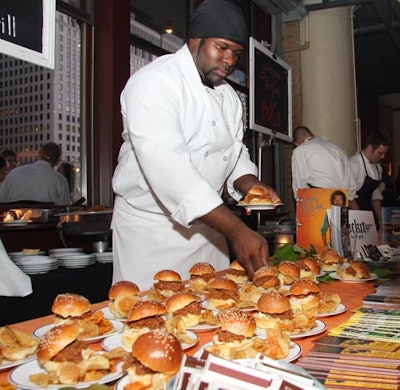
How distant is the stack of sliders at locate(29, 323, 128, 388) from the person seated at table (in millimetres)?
3466

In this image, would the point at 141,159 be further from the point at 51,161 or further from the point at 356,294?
the point at 51,161

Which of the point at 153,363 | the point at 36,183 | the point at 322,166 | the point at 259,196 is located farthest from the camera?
the point at 322,166

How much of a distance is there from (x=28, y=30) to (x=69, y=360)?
1007 mm

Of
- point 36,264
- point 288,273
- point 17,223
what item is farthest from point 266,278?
point 17,223

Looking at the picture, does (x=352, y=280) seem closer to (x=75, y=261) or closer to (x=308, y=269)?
(x=308, y=269)

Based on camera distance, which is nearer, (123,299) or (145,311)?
(145,311)

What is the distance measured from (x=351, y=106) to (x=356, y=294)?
5825 millimetres

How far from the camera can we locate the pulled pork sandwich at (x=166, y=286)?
1790 mm

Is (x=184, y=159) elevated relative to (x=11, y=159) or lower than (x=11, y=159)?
lower

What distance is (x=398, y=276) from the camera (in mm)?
2361

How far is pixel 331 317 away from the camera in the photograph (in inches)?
63.9

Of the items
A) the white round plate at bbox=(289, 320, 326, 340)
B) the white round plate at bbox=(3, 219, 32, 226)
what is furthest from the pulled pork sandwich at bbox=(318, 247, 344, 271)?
the white round plate at bbox=(3, 219, 32, 226)

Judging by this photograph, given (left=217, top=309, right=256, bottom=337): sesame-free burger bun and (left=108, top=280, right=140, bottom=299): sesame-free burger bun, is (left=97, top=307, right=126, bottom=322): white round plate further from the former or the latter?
(left=217, top=309, right=256, bottom=337): sesame-free burger bun

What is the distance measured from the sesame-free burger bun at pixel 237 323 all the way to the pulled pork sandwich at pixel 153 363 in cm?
26
